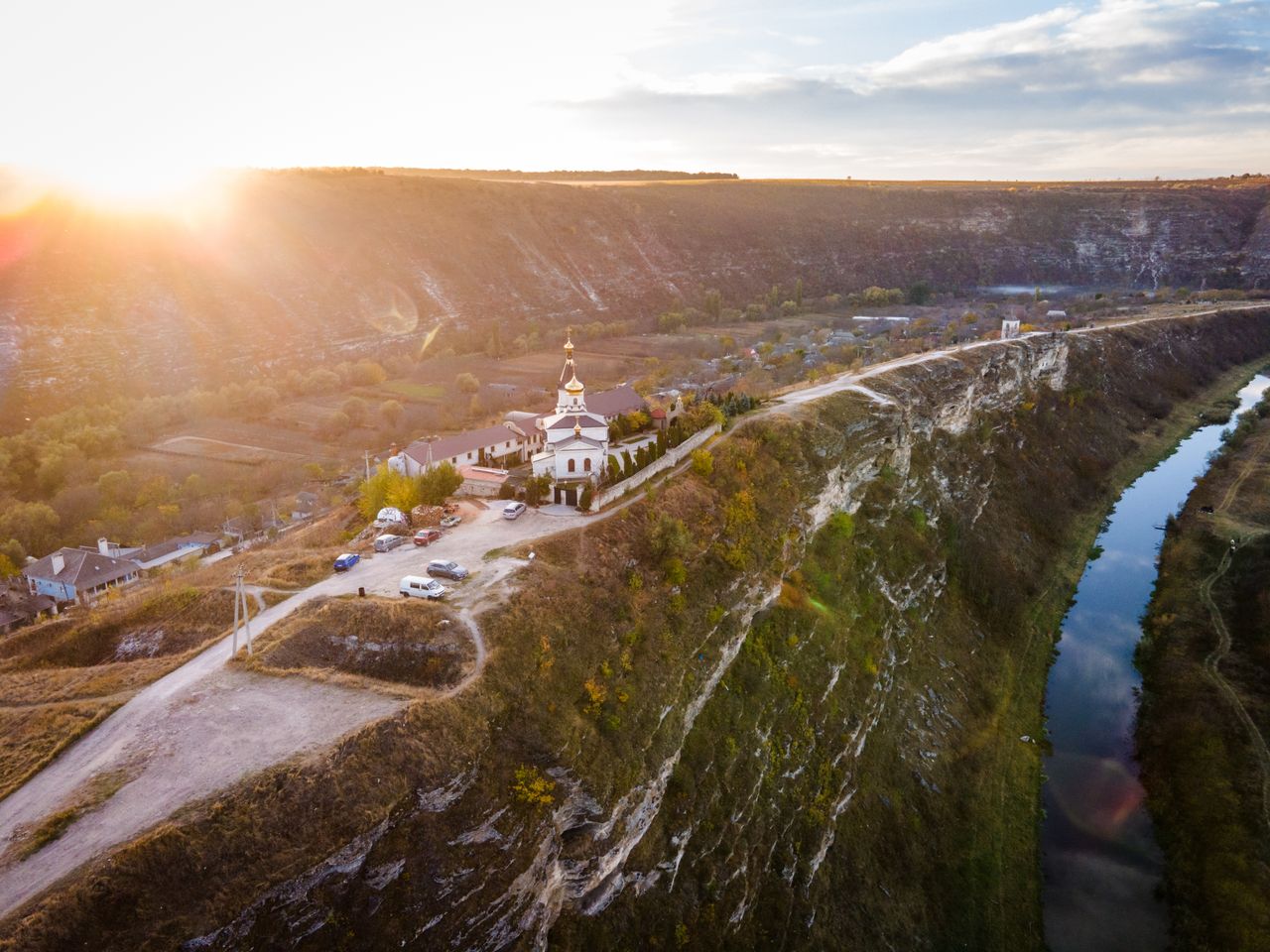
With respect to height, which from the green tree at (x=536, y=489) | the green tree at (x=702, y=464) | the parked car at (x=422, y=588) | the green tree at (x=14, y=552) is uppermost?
the green tree at (x=702, y=464)

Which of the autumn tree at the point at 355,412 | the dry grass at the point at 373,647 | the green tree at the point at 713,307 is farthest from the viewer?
the green tree at the point at 713,307

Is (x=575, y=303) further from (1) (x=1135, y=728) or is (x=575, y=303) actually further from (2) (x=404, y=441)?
(1) (x=1135, y=728)

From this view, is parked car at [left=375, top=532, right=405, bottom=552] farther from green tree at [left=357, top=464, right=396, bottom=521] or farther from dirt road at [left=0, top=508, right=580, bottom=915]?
dirt road at [left=0, top=508, right=580, bottom=915]

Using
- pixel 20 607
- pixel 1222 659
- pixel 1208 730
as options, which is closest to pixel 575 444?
pixel 20 607

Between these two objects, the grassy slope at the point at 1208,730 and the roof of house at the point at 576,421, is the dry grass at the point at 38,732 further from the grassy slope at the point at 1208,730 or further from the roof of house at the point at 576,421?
the grassy slope at the point at 1208,730

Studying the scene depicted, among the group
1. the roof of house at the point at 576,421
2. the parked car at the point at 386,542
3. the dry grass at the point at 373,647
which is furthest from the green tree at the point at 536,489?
Answer: the dry grass at the point at 373,647

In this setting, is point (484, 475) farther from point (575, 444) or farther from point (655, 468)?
point (655, 468)
